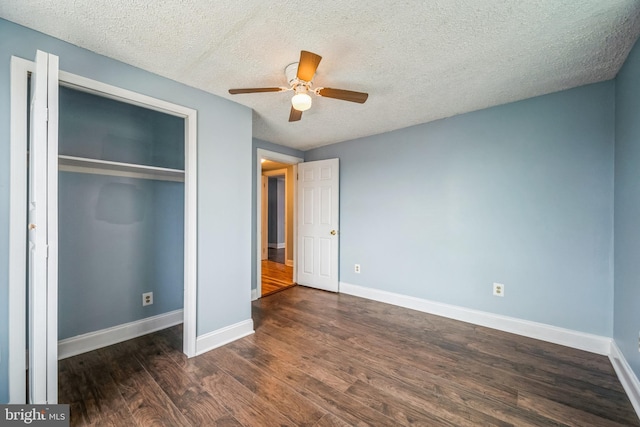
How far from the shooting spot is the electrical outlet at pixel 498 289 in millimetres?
2687

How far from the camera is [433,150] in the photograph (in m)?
3.15

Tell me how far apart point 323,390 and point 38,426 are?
154 centimetres

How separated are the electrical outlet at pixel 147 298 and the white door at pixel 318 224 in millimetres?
2229

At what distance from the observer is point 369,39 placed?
64.9 inches

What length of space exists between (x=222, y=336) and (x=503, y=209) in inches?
121

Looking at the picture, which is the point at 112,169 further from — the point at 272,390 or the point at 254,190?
the point at 272,390

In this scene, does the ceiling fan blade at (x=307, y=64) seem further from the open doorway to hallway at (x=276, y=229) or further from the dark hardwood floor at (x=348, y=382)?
the open doorway to hallway at (x=276, y=229)

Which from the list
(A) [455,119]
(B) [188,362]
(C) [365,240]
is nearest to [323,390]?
(B) [188,362]

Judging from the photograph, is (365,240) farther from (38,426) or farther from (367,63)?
(38,426)

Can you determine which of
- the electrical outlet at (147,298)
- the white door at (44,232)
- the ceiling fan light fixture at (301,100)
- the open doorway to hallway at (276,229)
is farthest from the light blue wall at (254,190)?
the white door at (44,232)

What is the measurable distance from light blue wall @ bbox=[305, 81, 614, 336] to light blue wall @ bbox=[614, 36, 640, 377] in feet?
0.48

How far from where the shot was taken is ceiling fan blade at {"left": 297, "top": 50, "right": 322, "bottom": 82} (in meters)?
1.49

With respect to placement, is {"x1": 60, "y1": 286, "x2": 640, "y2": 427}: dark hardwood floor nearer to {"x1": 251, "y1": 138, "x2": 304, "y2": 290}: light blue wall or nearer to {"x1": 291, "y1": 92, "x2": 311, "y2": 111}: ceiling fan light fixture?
{"x1": 251, "y1": 138, "x2": 304, "y2": 290}: light blue wall

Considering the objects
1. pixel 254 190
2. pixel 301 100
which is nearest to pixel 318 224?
pixel 254 190
